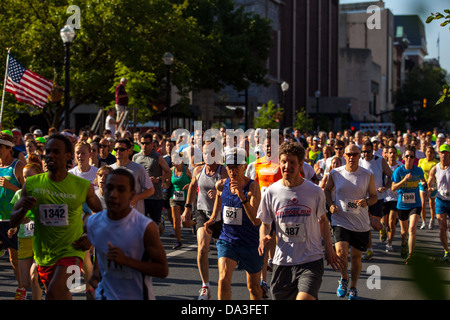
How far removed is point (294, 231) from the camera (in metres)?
5.55

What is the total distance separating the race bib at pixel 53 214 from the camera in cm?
555

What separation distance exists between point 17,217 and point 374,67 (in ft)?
332

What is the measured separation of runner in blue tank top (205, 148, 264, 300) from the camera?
654 centimetres

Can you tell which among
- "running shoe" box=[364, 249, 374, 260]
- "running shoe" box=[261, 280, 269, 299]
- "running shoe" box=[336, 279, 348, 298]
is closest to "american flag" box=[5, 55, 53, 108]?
"running shoe" box=[364, 249, 374, 260]

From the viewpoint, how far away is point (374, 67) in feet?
336

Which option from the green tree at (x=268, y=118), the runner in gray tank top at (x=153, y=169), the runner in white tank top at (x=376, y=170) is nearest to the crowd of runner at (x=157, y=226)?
the runner in gray tank top at (x=153, y=169)

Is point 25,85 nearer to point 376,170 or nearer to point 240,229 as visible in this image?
point 376,170

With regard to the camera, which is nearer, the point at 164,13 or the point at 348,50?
the point at 164,13

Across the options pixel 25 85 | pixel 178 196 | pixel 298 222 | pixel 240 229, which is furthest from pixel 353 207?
pixel 25 85

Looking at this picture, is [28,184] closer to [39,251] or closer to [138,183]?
[39,251]

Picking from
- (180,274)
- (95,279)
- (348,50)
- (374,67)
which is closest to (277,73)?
(348,50)

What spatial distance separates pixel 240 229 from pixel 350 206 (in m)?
2.07

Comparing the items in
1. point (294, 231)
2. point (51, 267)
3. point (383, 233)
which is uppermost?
point (294, 231)

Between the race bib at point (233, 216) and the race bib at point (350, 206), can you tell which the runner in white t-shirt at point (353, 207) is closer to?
the race bib at point (350, 206)
